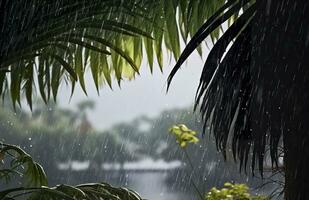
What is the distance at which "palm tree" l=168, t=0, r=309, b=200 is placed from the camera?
180 centimetres

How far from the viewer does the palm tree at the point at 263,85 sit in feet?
5.91

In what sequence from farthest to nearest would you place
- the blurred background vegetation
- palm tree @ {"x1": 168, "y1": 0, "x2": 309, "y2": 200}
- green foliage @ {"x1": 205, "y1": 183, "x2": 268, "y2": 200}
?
the blurred background vegetation
green foliage @ {"x1": 205, "y1": 183, "x2": 268, "y2": 200}
palm tree @ {"x1": 168, "y1": 0, "x2": 309, "y2": 200}

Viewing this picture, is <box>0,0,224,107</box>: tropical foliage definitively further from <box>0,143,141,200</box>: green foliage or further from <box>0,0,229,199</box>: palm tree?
<box>0,143,141,200</box>: green foliage

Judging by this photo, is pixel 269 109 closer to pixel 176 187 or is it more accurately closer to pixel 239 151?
pixel 239 151

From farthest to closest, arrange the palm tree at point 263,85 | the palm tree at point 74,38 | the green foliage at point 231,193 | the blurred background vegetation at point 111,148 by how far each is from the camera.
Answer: the blurred background vegetation at point 111,148, the green foliage at point 231,193, the palm tree at point 74,38, the palm tree at point 263,85

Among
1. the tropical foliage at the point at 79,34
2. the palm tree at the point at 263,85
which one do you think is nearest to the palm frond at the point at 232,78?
the palm tree at the point at 263,85

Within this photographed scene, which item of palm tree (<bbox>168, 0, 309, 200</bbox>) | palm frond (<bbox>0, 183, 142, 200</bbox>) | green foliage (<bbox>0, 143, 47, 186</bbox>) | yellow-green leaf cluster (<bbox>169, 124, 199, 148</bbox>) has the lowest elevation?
palm frond (<bbox>0, 183, 142, 200</bbox>)

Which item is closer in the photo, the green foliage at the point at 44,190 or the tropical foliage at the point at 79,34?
the green foliage at the point at 44,190

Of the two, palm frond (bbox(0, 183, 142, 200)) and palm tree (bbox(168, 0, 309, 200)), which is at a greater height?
palm tree (bbox(168, 0, 309, 200))

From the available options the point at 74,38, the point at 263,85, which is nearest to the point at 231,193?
the point at 263,85

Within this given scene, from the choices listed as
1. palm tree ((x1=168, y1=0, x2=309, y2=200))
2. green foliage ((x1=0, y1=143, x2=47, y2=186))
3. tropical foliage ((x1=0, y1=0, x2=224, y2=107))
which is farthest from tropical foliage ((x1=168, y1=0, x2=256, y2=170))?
green foliage ((x1=0, y1=143, x2=47, y2=186))

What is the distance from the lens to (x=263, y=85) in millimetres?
1883

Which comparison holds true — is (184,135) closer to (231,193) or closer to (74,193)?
(231,193)

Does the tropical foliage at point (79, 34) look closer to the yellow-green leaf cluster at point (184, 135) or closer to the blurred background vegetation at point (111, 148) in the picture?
the yellow-green leaf cluster at point (184, 135)
